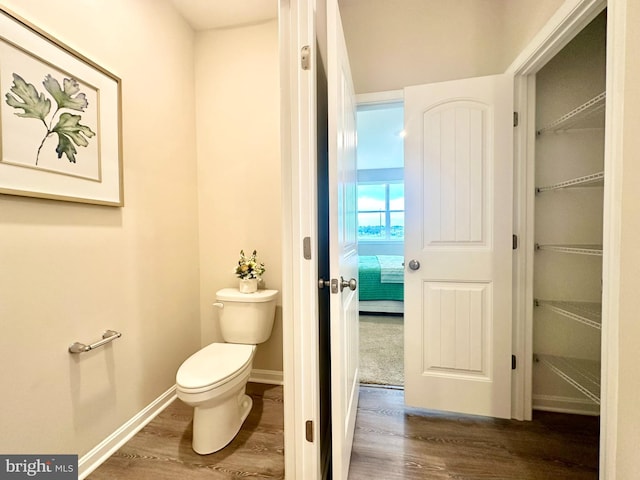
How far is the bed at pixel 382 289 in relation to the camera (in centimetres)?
366

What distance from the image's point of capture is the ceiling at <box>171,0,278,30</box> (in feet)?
6.18

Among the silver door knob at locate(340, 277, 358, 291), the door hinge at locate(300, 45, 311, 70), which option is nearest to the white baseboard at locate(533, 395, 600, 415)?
the silver door knob at locate(340, 277, 358, 291)

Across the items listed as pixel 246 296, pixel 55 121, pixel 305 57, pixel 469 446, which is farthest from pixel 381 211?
pixel 55 121

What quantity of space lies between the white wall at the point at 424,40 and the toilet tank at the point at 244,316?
1.68 metres

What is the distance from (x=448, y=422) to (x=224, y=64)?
2.94 metres

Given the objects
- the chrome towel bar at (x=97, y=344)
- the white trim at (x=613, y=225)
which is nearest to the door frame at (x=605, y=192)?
the white trim at (x=613, y=225)

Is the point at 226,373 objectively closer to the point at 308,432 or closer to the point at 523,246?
the point at 308,432

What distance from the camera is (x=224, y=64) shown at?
2086 millimetres

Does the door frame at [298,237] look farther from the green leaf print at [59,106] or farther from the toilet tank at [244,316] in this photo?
the green leaf print at [59,106]

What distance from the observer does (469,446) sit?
149 cm

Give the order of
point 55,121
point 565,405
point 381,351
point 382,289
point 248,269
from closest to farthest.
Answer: point 55,121, point 565,405, point 248,269, point 381,351, point 382,289

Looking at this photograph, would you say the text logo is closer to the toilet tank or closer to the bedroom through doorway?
the toilet tank

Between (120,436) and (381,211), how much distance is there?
5.32 metres

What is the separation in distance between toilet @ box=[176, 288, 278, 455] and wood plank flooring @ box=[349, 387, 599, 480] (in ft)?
2.32
